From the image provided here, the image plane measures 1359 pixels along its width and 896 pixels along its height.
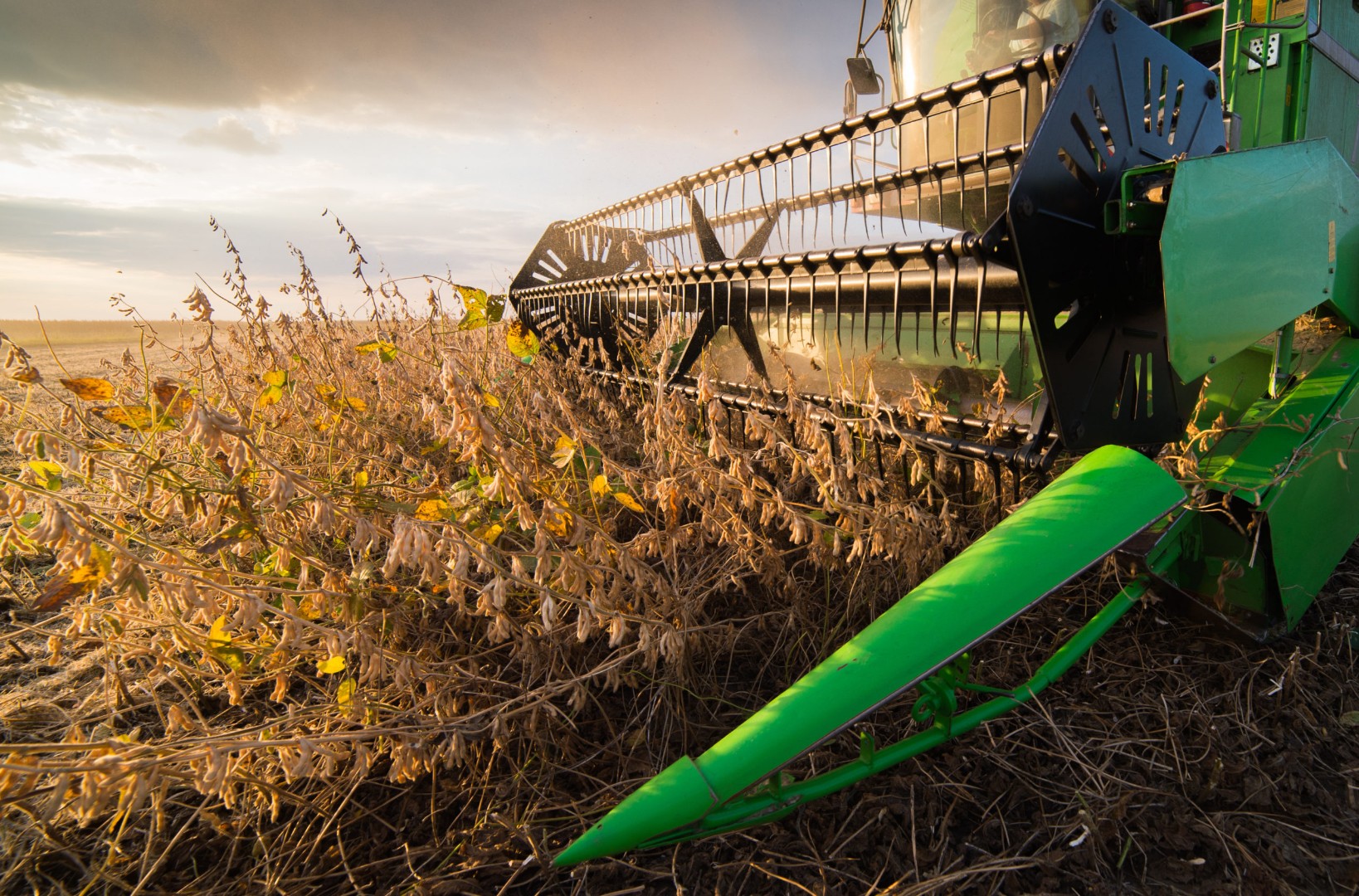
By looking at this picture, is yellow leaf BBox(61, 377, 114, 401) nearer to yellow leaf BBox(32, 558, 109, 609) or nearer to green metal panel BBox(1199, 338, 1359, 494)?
yellow leaf BBox(32, 558, 109, 609)

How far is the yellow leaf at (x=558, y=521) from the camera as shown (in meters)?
1.53

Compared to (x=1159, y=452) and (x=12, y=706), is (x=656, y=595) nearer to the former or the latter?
(x=1159, y=452)

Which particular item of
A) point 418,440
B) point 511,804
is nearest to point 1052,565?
point 511,804

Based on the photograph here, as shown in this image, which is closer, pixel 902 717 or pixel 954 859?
pixel 954 859

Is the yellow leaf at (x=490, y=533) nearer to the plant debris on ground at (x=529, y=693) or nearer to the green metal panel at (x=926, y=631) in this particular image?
the plant debris on ground at (x=529, y=693)

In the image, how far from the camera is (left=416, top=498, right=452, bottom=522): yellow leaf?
4.98ft

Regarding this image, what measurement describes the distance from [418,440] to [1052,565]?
2410mm

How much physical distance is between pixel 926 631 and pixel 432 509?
106 centimetres

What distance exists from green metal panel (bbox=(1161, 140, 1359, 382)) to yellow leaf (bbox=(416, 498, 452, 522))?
173 centimetres

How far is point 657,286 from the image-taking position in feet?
8.86

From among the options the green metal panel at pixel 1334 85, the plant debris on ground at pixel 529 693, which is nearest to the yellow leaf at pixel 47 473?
the plant debris on ground at pixel 529 693

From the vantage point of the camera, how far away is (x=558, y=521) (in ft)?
5.19

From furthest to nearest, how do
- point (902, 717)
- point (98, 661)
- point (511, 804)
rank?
point (98, 661), point (902, 717), point (511, 804)

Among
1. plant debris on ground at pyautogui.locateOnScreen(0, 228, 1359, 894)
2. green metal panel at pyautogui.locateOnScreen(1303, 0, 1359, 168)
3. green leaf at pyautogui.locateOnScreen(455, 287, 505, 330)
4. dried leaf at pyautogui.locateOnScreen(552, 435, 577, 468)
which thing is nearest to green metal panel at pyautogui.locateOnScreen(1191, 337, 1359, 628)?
plant debris on ground at pyautogui.locateOnScreen(0, 228, 1359, 894)
